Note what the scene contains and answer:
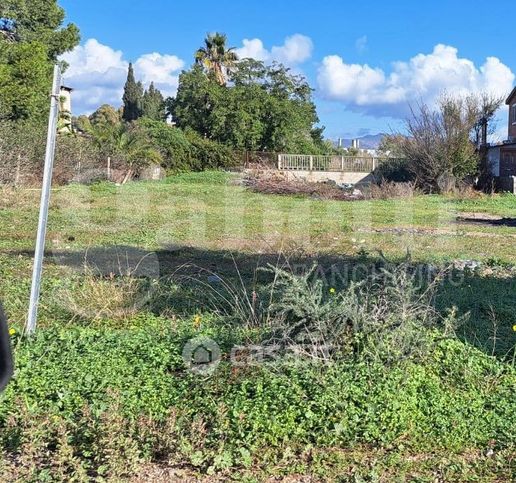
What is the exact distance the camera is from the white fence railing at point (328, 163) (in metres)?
38.0

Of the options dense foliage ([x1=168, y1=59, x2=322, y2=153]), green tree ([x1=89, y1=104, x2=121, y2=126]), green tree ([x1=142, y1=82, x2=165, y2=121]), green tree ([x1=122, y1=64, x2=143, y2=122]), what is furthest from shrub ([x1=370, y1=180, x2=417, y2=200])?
green tree ([x1=122, y1=64, x2=143, y2=122])

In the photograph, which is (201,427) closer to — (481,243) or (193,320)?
(193,320)

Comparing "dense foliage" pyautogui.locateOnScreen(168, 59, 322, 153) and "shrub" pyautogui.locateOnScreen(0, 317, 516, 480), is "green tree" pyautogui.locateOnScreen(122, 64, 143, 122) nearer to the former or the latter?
"dense foliage" pyautogui.locateOnScreen(168, 59, 322, 153)

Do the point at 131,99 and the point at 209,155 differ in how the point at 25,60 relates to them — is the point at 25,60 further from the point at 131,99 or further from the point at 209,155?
the point at 131,99

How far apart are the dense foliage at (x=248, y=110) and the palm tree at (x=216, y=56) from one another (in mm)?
1471

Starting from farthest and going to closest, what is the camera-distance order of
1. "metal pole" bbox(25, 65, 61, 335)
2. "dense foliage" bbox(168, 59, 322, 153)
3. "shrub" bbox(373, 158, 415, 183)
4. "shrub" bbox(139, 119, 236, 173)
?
1. "dense foliage" bbox(168, 59, 322, 153)
2. "shrub" bbox(139, 119, 236, 173)
3. "shrub" bbox(373, 158, 415, 183)
4. "metal pole" bbox(25, 65, 61, 335)

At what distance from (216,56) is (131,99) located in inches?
1012

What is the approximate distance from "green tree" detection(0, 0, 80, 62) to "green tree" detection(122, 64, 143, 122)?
36656mm

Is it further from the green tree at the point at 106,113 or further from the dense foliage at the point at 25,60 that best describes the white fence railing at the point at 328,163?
the green tree at the point at 106,113

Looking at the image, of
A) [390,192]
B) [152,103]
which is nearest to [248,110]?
[390,192]

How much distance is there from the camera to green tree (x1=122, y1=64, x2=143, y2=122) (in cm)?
7112

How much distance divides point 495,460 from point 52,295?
448cm

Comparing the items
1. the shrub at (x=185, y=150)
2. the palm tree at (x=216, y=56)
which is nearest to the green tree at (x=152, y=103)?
the palm tree at (x=216, y=56)

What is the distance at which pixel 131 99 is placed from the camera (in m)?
71.4
